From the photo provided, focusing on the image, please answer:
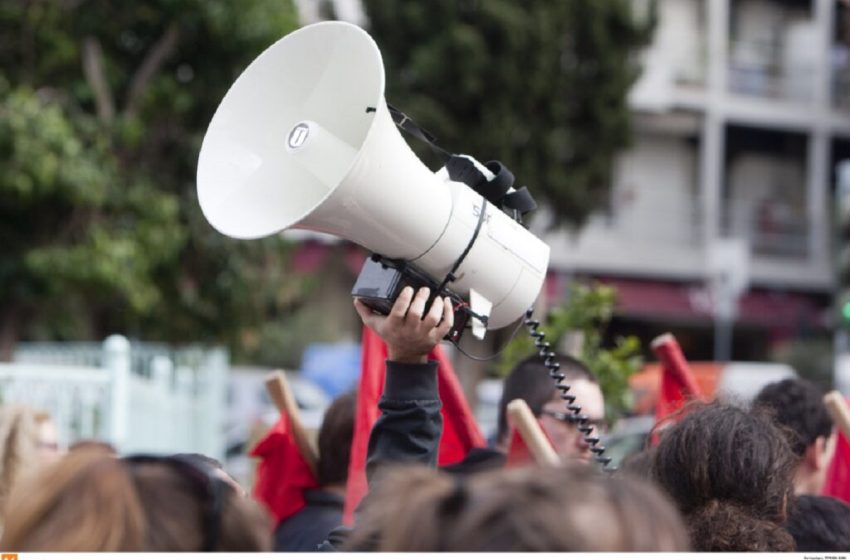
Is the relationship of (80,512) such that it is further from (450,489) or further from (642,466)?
(642,466)

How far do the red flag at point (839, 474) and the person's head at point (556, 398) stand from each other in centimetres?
69

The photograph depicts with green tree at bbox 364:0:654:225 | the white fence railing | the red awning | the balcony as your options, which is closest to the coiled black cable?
the white fence railing

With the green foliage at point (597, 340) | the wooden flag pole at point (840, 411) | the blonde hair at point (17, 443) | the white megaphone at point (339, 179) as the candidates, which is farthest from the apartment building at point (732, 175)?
the white megaphone at point (339, 179)

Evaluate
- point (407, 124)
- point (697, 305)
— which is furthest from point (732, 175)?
point (407, 124)

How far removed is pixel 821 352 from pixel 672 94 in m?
5.49

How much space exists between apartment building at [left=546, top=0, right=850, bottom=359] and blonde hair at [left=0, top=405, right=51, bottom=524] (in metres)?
17.5

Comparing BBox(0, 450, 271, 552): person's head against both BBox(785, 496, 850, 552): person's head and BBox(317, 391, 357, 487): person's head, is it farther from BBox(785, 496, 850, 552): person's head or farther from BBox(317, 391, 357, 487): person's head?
BBox(317, 391, 357, 487): person's head

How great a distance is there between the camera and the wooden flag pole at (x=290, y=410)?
10.9ft

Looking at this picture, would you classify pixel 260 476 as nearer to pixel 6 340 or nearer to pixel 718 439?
pixel 718 439

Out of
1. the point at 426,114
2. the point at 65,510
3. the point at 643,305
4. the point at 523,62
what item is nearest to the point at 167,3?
the point at 426,114

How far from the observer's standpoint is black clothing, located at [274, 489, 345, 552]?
3078 mm

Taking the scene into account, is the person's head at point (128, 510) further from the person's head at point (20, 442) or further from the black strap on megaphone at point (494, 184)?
the person's head at point (20, 442)

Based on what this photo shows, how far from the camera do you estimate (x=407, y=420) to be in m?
2.03

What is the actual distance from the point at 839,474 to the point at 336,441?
1460 millimetres
